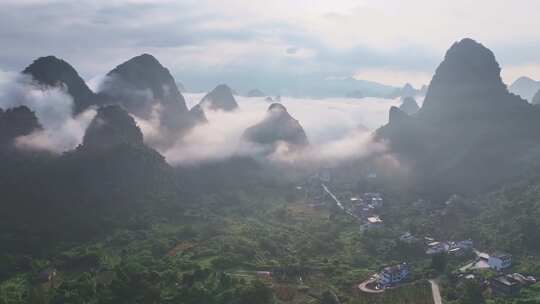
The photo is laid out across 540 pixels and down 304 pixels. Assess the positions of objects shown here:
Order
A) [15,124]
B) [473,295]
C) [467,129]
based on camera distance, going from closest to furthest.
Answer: [473,295]
[15,124]
[467,129]

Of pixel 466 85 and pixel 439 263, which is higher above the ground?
pixel 466 85

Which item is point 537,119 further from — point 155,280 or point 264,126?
point 155,280

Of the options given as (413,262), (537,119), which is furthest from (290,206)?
(537,119)

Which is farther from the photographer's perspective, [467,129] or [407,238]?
[467,129]

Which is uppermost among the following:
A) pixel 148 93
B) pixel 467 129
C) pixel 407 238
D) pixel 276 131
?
pixel 148 93

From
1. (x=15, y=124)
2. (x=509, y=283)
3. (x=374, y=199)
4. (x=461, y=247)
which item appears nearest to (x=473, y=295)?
(x=509, y=283)

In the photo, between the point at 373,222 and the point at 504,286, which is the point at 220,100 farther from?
the point at 504,286

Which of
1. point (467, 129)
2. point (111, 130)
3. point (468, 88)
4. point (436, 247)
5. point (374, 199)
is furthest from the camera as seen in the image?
point (468, 88)
